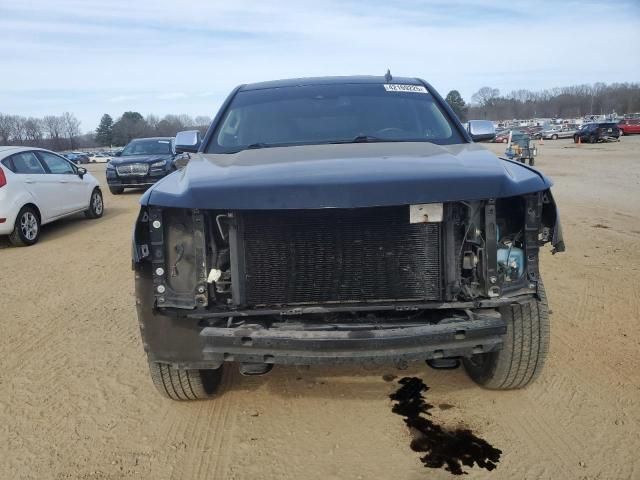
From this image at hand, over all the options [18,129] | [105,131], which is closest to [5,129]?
[18,129]

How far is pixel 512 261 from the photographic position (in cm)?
275

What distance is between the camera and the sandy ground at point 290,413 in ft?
8.94

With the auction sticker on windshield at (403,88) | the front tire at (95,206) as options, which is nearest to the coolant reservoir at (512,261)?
the auction sticker on windshield at (403,88)

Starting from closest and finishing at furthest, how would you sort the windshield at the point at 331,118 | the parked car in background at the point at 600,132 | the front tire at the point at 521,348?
the front tire at the point at 521,348 → the windshield at the point at 331,118 → the parked car in background at the point at 600,132

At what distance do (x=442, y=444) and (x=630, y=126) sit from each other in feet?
164

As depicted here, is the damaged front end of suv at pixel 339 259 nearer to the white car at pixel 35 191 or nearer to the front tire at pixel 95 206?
the white car at pixel 35 191

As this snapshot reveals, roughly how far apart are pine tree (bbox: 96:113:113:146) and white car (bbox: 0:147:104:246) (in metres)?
97.6

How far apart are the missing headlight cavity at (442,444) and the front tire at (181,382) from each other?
1.14m

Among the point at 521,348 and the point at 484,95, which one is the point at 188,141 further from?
the point at 484,95

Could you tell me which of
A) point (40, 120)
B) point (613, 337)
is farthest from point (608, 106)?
point (613, 337)

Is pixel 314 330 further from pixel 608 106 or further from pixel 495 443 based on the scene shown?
pixel 608 106

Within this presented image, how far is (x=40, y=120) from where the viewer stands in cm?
10531

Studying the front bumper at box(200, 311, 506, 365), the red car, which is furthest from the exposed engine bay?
the red car

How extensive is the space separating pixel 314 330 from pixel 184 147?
2.32 metres
